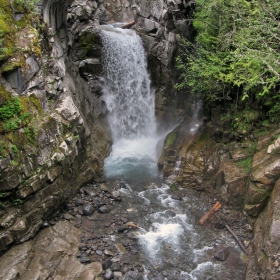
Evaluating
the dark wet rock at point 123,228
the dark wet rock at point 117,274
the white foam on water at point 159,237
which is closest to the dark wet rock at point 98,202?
the dark wet rock at point 123,228

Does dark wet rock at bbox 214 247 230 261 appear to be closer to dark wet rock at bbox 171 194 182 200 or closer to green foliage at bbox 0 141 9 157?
dark wet rock at bbox 171 194 182 200

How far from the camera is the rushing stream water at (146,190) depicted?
29.0 feet

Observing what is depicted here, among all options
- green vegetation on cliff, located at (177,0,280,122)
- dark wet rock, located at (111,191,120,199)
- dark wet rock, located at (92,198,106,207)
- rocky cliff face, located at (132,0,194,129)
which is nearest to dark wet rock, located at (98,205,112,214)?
dark wet rock, located at (92,198,106,207)

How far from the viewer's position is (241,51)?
10.7 m

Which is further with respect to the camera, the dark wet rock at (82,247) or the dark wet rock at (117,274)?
the dark wet rock at (82,247)

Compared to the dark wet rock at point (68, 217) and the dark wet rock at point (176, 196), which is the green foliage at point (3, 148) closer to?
the dark wet rock at point (68, 217)

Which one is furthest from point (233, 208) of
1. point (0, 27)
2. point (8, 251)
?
point (0, 27)

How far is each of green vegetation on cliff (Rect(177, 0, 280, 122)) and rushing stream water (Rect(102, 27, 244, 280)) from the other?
5.27m

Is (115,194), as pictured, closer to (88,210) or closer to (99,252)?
(88,210)

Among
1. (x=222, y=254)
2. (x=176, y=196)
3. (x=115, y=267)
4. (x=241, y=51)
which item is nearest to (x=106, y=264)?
(x=115, y=267)

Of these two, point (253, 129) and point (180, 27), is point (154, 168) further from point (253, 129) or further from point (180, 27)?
point (180, 27)

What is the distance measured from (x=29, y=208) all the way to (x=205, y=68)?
949cm

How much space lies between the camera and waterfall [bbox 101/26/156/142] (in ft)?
58.3

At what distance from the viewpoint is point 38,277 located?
754 centimetres
